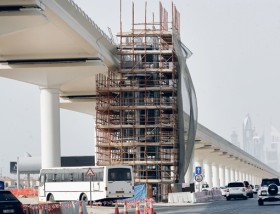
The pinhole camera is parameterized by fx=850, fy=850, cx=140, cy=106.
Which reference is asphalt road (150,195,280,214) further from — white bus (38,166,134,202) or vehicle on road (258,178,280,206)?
white bus (38,166,134,202)

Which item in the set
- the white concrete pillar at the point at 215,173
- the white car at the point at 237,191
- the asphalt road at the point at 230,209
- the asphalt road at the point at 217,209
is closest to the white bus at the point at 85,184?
the asphalt road at the point at 217,209

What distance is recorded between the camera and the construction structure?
73.8m

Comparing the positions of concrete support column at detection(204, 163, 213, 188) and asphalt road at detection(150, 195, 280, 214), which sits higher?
concrete support column at detection(204, 163, 213, 188)

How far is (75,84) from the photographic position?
8431cm

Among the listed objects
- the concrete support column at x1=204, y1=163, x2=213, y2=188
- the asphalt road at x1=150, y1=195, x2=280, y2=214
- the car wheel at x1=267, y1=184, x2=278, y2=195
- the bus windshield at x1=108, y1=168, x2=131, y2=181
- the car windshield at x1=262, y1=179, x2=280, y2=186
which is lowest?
the asphalt road at x1=150, y1=195, x2=280, y2=214

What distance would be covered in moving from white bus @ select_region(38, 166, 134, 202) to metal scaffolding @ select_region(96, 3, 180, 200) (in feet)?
38.1

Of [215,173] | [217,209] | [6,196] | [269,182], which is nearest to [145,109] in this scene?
[269,182]

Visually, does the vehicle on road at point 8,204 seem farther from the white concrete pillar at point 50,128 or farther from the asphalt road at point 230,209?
the white concrete pillar at point 50,128

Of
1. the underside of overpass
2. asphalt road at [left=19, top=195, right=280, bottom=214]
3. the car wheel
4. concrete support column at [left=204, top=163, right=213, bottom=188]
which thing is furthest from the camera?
concrete support column at [left=204, top=163, right=213, bottom=188]

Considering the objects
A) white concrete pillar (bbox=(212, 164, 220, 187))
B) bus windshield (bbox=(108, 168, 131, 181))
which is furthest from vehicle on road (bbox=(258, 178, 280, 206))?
white concrete pillar (bbox=(212, 164, 220, 187))

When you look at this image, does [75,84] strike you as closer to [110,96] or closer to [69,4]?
[110,96]

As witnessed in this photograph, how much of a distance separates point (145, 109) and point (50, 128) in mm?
8393

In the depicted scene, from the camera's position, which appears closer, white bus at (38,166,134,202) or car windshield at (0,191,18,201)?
car windshield at (0,191,18,201)

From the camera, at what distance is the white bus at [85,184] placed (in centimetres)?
5881
